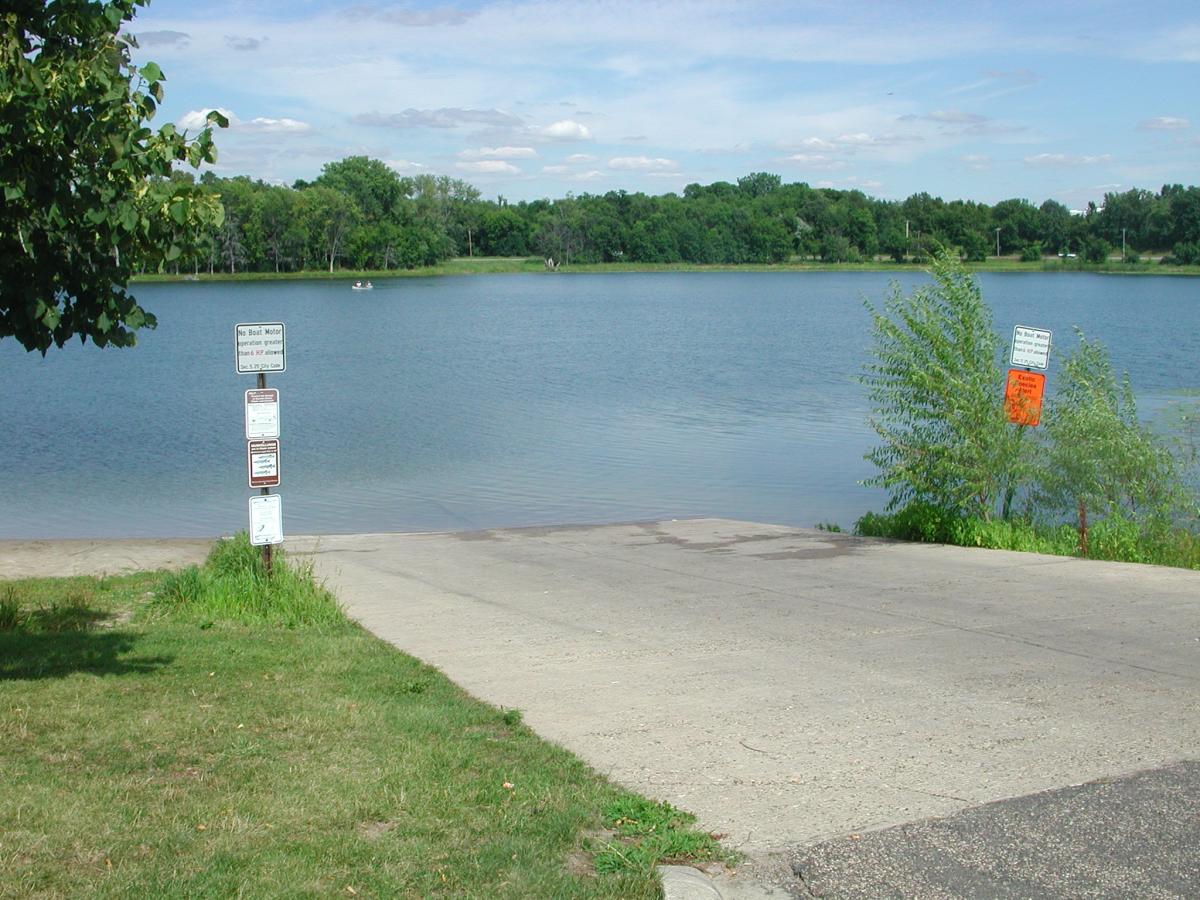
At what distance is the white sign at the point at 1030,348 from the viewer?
13.7 metres

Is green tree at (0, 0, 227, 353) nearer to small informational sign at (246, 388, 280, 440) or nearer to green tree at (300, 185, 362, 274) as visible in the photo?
small informational sign at (246, 388, 280, 440)

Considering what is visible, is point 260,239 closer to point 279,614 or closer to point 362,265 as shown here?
point 362,265

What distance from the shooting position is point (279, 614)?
9.45 m

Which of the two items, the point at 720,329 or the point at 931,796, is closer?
the point at 931,796

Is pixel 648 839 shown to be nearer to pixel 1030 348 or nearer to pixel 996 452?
pixel 1030 348

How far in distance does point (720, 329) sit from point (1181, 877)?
58452 millimetres

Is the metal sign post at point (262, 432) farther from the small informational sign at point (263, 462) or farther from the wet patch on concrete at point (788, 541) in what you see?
the wet patch on concrete at point (788, 541)

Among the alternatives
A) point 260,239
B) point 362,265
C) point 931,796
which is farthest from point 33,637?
point 362,265

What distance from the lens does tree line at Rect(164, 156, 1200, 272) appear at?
12006 centimetres

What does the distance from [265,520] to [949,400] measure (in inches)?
340

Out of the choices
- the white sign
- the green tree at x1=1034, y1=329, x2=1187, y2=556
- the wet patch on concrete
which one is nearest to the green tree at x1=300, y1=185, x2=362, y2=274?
the wet patch on concrete

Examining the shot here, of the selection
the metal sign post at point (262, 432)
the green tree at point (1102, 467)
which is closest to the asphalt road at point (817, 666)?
the metal sign post at point (262, 432)

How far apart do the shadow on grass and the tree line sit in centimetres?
11072

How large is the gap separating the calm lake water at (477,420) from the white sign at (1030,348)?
6.22 meters
